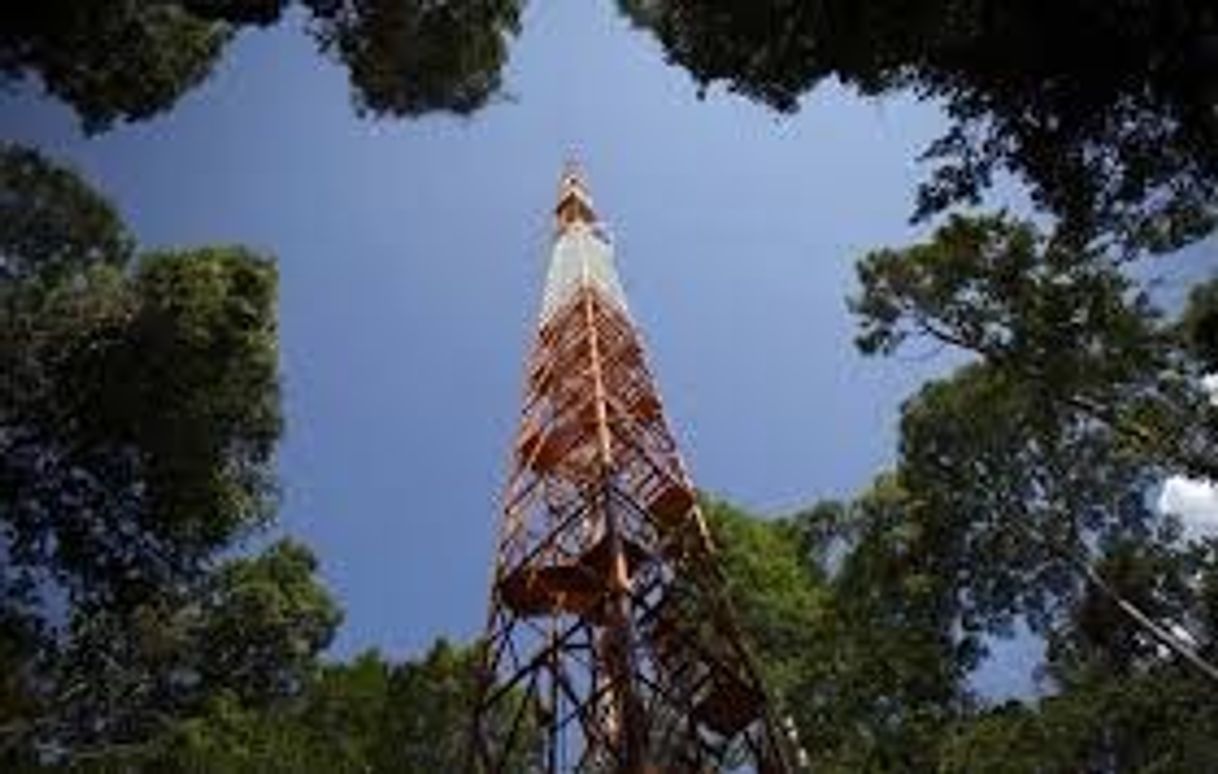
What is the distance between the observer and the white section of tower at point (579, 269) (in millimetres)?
21922

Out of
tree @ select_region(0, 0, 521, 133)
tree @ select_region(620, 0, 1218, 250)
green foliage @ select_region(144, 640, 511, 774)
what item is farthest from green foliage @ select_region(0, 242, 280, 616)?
tree @ select_region(620, 0, 1218, 250)

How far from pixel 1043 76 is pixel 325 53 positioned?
529 cm

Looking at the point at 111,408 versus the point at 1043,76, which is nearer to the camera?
the point at 1043,76

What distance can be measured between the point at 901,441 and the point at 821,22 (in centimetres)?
953

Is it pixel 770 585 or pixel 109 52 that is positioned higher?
pixel 770 585

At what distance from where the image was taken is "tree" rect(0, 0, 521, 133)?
12.4 m

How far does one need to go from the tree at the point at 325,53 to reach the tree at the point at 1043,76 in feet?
7.05

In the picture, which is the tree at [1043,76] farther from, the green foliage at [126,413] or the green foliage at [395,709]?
the green foliage at [395,709]

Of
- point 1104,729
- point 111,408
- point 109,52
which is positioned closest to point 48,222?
point 111,408

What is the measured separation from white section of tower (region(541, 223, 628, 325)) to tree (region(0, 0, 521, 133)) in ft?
23.5

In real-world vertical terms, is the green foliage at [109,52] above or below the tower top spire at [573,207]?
below

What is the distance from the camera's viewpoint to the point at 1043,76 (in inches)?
456

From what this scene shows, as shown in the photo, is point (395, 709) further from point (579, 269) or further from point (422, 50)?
point (422, 50)

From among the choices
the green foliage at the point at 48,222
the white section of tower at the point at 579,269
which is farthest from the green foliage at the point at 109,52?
the white section of tower at the point at 579,269
